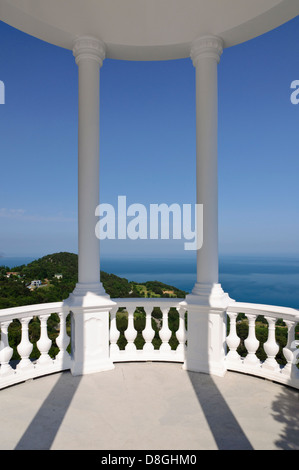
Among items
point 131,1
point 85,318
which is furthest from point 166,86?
point 85,318

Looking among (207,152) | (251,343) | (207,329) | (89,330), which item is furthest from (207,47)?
(89,330)

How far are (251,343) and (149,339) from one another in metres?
3.85

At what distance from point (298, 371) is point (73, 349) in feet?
25.0

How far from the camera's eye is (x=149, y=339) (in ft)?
38.0

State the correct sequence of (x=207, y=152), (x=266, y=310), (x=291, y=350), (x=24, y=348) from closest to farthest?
(x=291, y=350) < (x=24, y=348) < (x=266, y=310) < (x=207, y=152)

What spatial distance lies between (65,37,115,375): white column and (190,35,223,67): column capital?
11.9 ft

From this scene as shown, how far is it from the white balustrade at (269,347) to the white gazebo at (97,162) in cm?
4

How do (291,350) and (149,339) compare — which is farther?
(149,339)

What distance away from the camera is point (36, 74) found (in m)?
25.6

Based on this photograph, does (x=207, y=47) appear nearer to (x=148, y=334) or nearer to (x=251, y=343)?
(x=251, y=343)

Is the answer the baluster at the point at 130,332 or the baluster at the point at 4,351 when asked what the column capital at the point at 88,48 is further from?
the baluster at the point at 4,351

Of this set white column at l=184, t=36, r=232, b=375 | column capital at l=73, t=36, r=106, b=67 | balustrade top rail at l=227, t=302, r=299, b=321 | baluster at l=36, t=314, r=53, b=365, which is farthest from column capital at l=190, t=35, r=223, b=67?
baluster at l=36, t=314, r=53, b=365

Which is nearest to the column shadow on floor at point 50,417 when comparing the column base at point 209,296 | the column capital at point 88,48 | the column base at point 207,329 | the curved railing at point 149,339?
the curved railing at point 149,339

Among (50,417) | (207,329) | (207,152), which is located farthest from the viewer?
(207,152)
